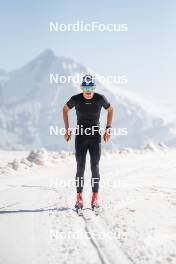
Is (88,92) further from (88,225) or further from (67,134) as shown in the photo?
(88,225)

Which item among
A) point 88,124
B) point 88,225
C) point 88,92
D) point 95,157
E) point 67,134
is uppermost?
point 88,92

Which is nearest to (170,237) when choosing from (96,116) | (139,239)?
(139,239)

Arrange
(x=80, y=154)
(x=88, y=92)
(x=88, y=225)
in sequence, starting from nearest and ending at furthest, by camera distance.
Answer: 1. (x=88, y=225)
2. (x=88, y=92)
3. (x=80, y=154)

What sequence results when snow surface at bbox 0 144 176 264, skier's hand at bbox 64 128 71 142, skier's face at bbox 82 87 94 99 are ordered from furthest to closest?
skier's hand at bbox 64 128 71 142, skier's face at bbox 82 87 94 99, snow surface at bbox 0 144 176 264

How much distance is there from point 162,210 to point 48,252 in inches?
117

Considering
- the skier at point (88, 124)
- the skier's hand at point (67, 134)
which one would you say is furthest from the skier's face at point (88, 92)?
the skier's hand at point (67, 134)

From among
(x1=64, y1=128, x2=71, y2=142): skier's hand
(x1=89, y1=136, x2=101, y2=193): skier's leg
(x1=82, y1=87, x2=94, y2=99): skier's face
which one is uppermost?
(x1=82, y1=87, x2=94, y2=99): skier's face

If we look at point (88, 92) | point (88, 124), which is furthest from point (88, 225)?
point (88, 92)

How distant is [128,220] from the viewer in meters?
7.12

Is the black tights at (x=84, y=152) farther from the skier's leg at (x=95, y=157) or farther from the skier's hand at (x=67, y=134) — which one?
the skier's hand at (x=67, y=134)

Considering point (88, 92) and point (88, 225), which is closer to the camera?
point (88, 225)

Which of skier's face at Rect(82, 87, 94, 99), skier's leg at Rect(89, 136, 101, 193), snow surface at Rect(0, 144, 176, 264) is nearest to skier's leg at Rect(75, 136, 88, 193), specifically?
skier's leg at Rect(89, 136, 101, 193)

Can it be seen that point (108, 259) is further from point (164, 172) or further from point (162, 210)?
point (164, 172)

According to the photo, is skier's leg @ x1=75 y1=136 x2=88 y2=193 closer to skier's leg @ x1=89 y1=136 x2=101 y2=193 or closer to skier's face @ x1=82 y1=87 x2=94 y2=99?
skier's leg @ x1=89 y1=136 x2=101 y2=193
